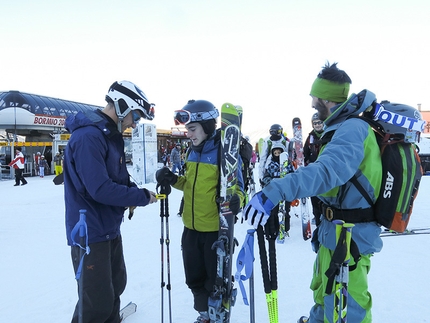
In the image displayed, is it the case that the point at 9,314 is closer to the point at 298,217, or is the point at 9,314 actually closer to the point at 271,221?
the point at 271,221

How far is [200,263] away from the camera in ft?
8.94

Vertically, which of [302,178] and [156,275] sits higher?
[302,178]

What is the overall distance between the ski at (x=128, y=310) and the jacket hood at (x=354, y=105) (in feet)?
8.38

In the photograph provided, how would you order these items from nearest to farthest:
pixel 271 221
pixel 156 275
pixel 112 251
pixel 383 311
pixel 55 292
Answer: pixel 271 221 → pixel 112 251 → pixel 383 311 → pixel 55 292 → pixel 156 275

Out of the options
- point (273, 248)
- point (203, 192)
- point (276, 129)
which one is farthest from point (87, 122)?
point (276, 129)

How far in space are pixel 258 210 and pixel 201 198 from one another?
1227 millimetres

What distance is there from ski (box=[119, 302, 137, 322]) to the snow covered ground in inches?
2.3

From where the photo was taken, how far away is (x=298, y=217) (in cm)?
696

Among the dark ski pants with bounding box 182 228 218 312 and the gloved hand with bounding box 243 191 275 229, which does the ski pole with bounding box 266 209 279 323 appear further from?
the dark ski pants with bounding box 182 228 218 312

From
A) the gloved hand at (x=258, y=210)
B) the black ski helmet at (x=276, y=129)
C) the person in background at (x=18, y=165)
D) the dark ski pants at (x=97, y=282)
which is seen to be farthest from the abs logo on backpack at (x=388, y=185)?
the person in background at (x=18, y=165)

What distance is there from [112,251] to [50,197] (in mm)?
9533

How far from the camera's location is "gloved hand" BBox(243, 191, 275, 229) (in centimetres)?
146

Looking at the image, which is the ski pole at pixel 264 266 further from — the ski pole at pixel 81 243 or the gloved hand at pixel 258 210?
the ski pole at pixel 81 243

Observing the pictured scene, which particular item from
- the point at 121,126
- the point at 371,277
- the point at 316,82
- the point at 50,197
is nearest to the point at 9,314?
the point at 121,126
